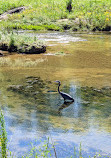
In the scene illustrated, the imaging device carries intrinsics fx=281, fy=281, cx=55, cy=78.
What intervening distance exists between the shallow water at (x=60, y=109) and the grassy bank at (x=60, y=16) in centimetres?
1272

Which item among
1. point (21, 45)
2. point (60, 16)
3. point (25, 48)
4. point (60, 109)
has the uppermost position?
point (60, 16)

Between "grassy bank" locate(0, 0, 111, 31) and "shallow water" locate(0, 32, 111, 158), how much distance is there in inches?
501

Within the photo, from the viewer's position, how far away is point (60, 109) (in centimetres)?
732

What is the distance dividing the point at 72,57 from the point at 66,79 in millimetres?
4717

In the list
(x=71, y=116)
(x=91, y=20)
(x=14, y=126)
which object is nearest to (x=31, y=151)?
(x=14, y=126)

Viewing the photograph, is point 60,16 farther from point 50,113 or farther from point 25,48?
point 50,113

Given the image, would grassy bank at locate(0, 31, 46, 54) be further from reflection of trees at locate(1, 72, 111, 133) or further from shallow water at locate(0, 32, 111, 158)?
reflection of trees at locate(1, 72, 111, 133)

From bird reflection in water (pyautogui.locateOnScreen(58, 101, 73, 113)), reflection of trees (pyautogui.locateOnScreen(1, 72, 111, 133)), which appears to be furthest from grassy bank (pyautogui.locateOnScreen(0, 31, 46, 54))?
bird reflection in water (pyautogui.locateOnScreen(58, 101, 73, 113))

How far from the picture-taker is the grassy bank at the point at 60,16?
27297 millimetres

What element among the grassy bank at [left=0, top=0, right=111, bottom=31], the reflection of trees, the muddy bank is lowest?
the reflection of trees

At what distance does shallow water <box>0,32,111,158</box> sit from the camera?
209 inches

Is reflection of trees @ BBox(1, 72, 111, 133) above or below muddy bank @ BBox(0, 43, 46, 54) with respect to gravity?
below

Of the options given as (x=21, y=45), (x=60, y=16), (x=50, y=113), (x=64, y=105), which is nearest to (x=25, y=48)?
(x=21, y=45)

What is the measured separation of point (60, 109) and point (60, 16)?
81.1ft
